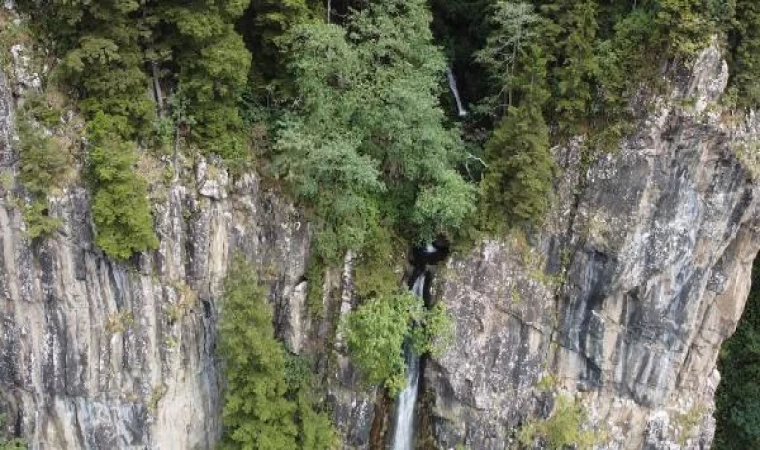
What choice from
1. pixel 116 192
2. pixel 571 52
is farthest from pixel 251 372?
pixel 571 52

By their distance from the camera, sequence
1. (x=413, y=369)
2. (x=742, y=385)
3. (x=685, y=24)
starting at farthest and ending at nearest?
(x=742, y=385)
(x=413, y=369)
(x=685, y=24)

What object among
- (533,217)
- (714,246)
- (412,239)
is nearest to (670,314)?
(714,246)

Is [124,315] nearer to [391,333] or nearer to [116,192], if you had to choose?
[116,192]

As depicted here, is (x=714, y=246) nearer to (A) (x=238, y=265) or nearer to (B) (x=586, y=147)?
(B) (x=586, y=147)

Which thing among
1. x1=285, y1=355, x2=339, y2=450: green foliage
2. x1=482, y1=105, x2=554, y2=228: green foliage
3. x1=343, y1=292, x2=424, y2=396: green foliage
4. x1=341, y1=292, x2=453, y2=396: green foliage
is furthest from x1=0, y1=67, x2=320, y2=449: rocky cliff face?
x1=482, y1=105, x2=554, y2=228: green foliage

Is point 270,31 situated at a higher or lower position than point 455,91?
higher

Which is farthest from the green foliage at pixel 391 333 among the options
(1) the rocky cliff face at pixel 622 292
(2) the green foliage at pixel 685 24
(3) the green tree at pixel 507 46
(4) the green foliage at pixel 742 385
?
(4) the green foliage at pixel 742 385

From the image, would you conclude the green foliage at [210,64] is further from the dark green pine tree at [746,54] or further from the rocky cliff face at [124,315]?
the dark green pine tree at [746,54]
